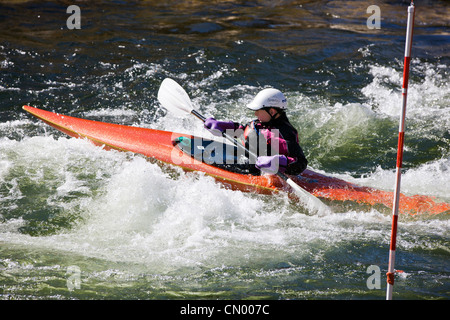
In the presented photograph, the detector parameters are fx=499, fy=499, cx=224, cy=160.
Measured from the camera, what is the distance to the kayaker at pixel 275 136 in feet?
14.7

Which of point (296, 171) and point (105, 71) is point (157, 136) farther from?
point (105, 71)

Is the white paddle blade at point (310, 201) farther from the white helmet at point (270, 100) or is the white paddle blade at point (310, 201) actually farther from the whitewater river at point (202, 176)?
the white helmet at point (270, 100)

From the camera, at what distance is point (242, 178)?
4824 millimetres

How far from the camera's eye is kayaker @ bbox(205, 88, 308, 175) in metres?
4.49

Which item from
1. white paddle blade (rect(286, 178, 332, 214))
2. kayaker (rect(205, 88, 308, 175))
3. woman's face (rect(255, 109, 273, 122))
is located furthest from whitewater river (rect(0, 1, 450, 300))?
woman's face (rect(255, 109, 273, 122))

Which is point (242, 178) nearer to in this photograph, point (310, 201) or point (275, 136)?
point (275, 136)

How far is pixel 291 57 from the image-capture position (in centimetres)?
927

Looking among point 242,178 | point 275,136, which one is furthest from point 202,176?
point 275,136

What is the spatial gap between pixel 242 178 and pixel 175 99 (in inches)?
49.4

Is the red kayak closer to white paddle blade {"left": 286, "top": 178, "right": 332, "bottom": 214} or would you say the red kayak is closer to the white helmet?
white paddle blade {"left": 286, "top": 178, "right": 332, "bottom": 214}

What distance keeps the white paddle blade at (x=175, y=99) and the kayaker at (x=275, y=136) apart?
3.12ft

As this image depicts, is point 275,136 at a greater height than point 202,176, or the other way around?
point 275,136

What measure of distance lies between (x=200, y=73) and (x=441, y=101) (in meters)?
3.76
